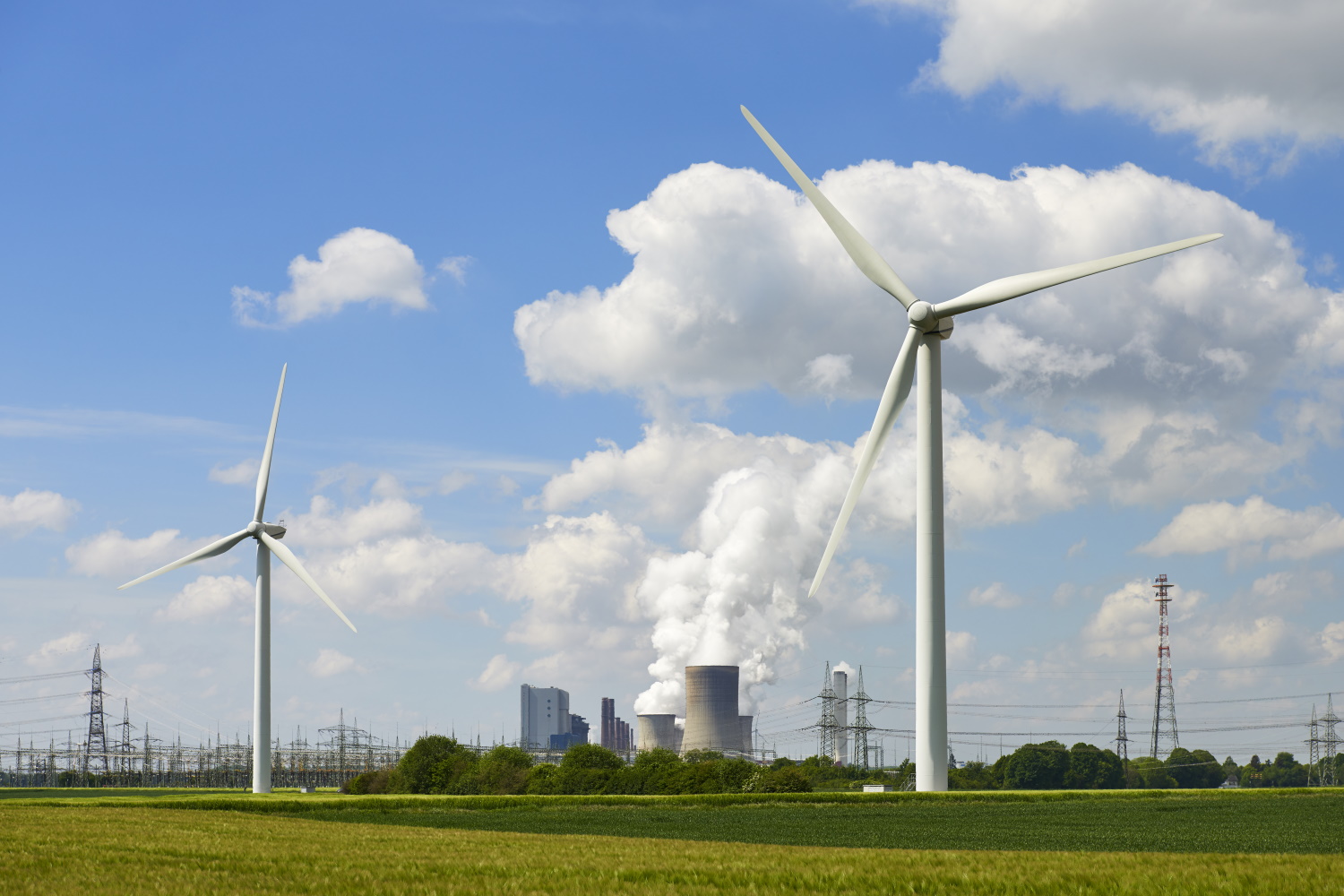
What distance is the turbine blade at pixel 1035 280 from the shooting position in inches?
1795

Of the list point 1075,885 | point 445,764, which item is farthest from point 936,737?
point 445,764

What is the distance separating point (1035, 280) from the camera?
5147cm

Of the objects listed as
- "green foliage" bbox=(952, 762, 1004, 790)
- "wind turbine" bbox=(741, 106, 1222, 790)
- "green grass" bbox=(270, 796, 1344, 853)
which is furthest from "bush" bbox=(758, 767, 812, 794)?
"green foliage" bbox=(952, 762, 1004, 790)

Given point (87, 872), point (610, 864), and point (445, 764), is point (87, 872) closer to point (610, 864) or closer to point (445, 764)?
point (610, 864)

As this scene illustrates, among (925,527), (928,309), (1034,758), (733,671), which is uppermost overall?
(928,309)

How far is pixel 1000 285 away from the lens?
5328cm

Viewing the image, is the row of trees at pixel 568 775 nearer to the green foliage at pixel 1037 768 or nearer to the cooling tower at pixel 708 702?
the cooling tower at pixel 708 702

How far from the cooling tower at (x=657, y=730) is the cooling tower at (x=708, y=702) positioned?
22.1 m

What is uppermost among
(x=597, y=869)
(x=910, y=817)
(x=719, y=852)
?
(x=597, y=869)

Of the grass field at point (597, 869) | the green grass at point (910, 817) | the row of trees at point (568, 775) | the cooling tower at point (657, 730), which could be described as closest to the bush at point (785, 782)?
the row of trees at point (568, 775)

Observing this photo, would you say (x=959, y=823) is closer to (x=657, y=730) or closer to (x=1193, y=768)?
(x=657, y=730)

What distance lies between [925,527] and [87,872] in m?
37.3

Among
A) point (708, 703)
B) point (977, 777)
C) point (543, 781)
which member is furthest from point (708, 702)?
point (543, 781)

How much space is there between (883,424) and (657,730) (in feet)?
482
